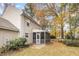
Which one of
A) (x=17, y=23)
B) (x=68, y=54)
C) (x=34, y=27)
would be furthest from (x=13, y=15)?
(x=68, y=54)

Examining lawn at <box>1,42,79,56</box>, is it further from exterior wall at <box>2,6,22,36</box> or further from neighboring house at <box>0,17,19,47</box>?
exterior wall at <box>2,6,22,36</box>

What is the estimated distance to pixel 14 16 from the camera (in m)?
4.05

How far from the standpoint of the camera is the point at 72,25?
402 centimetres

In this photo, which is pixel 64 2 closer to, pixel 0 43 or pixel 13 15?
pixel 13 15

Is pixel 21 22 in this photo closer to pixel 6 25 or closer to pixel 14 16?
pixel 14 16

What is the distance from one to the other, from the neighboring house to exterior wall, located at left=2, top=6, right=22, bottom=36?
85mm

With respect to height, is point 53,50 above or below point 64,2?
below

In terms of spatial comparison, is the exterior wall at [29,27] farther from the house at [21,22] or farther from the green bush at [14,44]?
the green bush at [14,44]

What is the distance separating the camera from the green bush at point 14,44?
3922 millimetres

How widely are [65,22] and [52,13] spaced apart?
314 mm

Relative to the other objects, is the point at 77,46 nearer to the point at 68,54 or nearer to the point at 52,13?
the point at 68,54

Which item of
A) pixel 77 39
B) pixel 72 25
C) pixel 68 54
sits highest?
pixel 72 25

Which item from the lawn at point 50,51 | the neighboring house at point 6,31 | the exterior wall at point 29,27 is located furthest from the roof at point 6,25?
the lawn at point 50,51

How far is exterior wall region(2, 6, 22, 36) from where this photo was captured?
4.04 m
